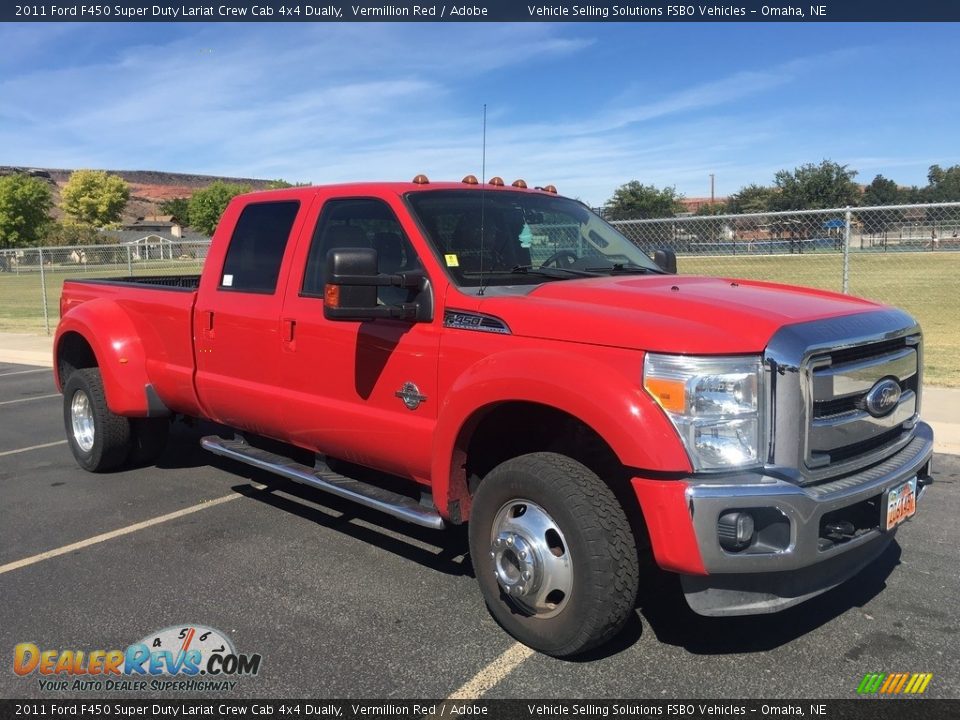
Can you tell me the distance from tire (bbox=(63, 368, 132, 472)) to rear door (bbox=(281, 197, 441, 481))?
6.98ft

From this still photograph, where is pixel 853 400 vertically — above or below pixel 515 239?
below

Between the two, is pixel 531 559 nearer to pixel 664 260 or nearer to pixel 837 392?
pixel 837 392

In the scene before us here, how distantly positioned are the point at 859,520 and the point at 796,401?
713mm

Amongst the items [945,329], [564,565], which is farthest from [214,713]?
[945,329]

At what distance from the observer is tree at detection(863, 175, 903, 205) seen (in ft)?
113

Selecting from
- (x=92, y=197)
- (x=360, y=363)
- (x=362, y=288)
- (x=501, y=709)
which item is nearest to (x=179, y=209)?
(x=92, y=197)

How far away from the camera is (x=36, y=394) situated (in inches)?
413

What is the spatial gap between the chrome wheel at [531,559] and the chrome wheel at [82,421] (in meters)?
4.17

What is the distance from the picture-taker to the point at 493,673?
325 centimetres

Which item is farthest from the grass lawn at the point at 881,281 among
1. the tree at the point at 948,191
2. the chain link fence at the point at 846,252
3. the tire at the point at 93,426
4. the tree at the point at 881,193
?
the tree at the point at 881,193

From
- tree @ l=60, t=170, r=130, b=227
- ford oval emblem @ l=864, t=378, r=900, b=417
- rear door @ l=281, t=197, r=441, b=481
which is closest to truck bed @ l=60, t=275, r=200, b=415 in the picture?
rear door @ l=281, t=197, r=441, b=481

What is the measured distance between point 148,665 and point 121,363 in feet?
9.39

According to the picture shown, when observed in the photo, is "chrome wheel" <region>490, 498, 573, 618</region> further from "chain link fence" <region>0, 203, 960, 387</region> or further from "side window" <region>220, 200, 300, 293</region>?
"chain link fence" <region>0, 203, 960, 387</region>

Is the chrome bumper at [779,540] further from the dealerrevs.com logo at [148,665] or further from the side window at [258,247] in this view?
the side window at [258,247]
